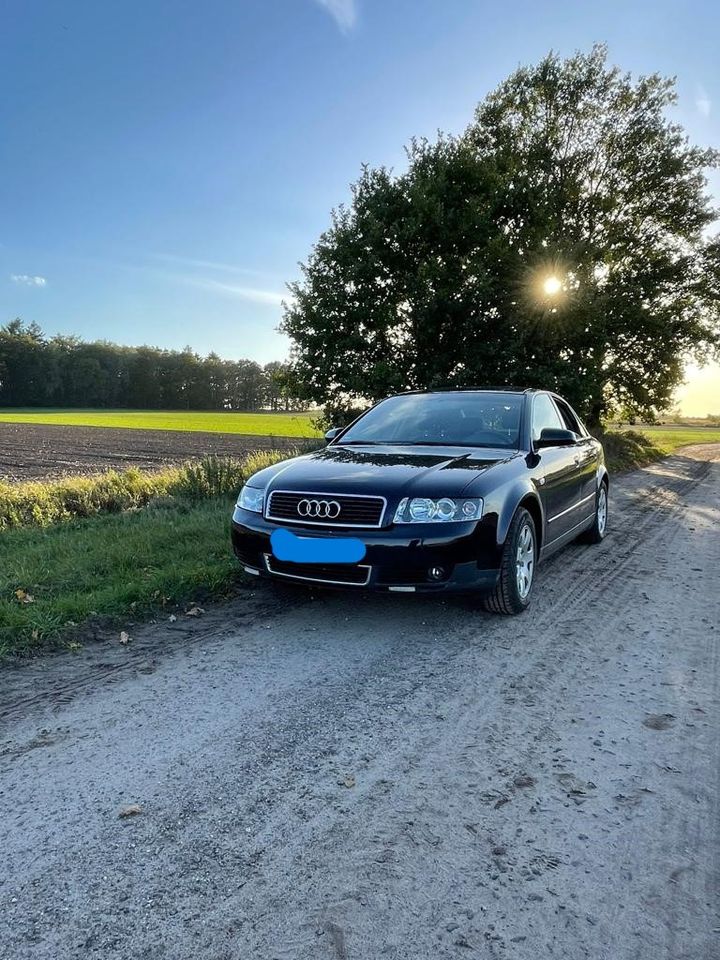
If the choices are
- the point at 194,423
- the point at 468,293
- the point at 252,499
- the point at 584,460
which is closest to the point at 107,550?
the point at 252,499

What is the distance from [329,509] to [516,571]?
1396mm

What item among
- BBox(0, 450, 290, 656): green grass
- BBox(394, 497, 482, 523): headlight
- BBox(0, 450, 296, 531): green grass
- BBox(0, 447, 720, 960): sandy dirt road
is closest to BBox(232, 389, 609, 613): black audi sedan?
BBox(394, 497, 482, 523): headlight

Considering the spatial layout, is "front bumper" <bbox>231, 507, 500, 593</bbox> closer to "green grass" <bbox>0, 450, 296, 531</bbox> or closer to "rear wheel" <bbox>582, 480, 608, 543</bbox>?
"rear wheel" <bbox>582, 480, 608, 543</bbox>

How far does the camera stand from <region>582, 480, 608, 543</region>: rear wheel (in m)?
7.00

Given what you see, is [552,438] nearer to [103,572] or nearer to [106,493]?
[103,572]

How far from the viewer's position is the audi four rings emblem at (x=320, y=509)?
13.7 ft

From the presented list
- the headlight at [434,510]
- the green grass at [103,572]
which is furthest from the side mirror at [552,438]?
the green grass at [103,572]

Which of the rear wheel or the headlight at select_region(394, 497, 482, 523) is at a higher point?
the headlight at select_region(394, 497, 482, 523)

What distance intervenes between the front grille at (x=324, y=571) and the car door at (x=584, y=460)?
285cm

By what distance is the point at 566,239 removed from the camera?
1931 cm

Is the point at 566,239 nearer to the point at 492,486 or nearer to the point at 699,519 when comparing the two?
the point at 699,519

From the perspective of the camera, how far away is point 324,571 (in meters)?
4.16

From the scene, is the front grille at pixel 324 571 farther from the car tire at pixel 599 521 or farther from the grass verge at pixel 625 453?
the grass verge at pixel 625 453

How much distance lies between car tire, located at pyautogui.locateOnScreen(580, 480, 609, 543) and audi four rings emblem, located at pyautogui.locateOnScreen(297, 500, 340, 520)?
3778 millimetres
